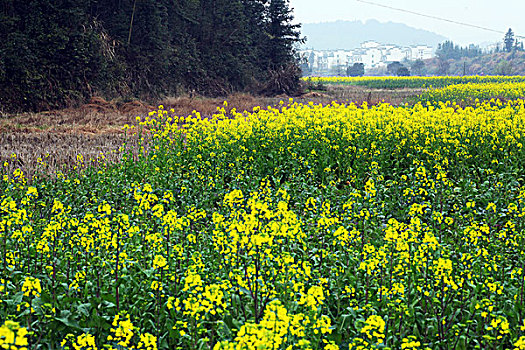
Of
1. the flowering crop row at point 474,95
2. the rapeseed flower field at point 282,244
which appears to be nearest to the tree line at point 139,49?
the flowering crop row at point 474,95

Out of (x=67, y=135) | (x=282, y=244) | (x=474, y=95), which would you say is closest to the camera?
(x=282, y=244)

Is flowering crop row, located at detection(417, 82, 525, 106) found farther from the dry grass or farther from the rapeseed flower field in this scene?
the rapeseed flower field

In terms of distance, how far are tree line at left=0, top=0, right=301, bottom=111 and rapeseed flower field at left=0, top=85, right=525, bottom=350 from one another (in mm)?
11651

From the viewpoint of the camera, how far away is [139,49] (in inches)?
1053

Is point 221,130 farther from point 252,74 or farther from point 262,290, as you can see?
point 252,74

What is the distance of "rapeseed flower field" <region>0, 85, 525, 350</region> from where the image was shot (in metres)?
3.51

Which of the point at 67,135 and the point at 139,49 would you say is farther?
the point at 139,49

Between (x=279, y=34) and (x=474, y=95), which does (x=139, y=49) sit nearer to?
(x=279, y=34)

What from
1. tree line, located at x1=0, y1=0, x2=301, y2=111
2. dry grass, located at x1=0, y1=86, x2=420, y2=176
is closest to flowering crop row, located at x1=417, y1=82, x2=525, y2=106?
tree line, located at x1=0, y1=0, x2=301, y2=111

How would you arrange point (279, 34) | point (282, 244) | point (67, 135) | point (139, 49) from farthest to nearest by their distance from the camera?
point (279, 34), point (139, 49), point (67, 135), point (282, 244)

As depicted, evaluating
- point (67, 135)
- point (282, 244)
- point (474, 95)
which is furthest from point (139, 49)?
point (282, 244)

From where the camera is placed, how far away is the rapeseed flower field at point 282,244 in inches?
138

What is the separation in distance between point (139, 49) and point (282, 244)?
2382 centimetres

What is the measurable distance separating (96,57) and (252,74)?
15792 millimetres
